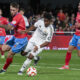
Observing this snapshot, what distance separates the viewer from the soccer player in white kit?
12242mm

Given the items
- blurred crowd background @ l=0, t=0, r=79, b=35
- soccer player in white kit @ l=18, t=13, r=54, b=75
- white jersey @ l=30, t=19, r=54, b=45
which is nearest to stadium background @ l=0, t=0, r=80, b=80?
blurred crowd background @ l=0, t=0, r=79, b=35

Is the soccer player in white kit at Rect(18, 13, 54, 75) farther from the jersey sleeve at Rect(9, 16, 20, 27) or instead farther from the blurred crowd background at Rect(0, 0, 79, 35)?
the blurred crowd background at Rect(0, 0, 79, 35)

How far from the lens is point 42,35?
43.5ft

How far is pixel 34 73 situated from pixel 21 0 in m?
16.6

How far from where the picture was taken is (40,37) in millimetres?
13258

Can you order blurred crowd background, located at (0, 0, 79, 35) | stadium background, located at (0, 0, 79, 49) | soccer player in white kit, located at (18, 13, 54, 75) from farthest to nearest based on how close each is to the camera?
stadium background, located at (0, 0, 79, 49) < blurred crowd background, located at (0, 0, 79, 35) < soccer player in white kit, located at (18, 13, 54, 75)

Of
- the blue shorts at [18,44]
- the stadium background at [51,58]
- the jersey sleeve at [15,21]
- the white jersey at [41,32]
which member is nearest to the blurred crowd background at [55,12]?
the stadium background at [51,58]

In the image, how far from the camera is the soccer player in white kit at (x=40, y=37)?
482 inches

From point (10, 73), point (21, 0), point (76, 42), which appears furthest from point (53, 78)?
point (21, 0)

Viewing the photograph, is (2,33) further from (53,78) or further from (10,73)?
(53,78)

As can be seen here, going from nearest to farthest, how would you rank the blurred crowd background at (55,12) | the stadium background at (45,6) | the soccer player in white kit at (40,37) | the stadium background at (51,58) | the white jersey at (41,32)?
the stadium background at (51,58), the soccer player in white kit at (40,37), the white jersey at (41,32), the blurred crowd background at (55,12), the stadium background at (45,6)

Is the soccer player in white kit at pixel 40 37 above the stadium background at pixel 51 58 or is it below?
above

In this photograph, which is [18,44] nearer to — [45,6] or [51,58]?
[51,58]

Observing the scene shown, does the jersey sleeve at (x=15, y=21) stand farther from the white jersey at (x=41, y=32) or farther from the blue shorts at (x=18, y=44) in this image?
the white jersey at (x=41, y=32)
